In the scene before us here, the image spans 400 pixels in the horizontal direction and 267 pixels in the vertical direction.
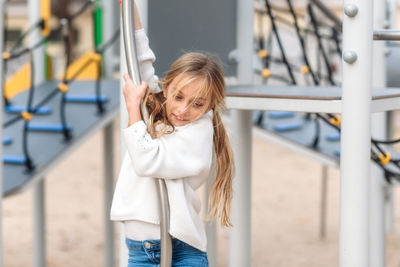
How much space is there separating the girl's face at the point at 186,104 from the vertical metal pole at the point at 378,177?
2.02 metres

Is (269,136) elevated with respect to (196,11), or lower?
lower

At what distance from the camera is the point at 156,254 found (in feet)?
6.44

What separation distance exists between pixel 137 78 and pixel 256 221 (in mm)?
4776

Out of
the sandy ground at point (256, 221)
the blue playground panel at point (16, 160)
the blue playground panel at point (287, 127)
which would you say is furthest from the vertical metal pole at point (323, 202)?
the blue playground panel at point (16, 160)

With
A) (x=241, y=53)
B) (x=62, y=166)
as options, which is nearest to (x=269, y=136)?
(x=241, y=53)

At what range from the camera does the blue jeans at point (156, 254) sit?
1.96 meters

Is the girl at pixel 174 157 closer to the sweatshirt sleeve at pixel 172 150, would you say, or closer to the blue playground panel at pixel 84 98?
the sweatshirt sleeve at pixel 172 150

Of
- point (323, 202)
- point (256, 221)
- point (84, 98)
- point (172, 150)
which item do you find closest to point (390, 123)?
point (323, 202)

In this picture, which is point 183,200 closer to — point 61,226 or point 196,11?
point 196,11

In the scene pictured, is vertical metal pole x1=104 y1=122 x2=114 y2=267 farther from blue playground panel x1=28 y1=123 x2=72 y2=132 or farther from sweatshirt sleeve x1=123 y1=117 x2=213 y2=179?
sweatshirt sleeve x1=123 y1=117 x2=213 y2=179

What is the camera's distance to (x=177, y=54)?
2566mm

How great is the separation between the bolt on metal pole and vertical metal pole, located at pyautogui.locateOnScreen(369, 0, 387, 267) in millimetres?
2112

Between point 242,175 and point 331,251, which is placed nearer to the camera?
point 242,175

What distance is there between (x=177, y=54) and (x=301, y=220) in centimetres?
427
